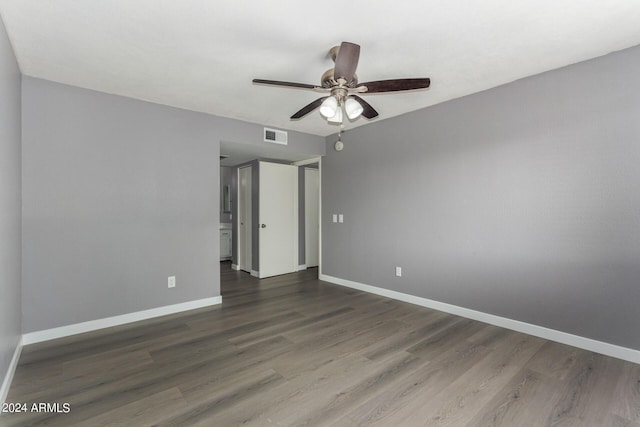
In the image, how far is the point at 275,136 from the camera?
4.24m

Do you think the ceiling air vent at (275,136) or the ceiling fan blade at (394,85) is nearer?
the ceiling fan blade at (394,85)

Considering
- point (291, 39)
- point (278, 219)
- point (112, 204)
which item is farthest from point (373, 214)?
point (112, 204)

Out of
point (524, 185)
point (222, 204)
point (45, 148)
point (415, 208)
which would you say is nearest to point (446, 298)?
point (415, 208)

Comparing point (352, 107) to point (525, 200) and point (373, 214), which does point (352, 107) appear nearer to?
point (525, 200)

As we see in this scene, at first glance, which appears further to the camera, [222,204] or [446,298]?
[222,204]

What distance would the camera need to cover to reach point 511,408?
5.76ft

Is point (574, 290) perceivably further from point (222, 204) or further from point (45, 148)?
point (222, 204)

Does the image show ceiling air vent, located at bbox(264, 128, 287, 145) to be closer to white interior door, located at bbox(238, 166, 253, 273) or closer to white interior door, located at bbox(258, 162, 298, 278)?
white interior door, located at bbox(258, 162, 298, 278)

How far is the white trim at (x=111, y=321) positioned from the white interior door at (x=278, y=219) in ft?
5.26

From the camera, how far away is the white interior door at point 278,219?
518 cm

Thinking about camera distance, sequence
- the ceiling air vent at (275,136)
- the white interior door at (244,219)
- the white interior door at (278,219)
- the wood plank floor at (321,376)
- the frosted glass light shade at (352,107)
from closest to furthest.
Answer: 1. the wood plank floor at (321,376)
2. the frosted glass light shade at (352,107)
3. the ceiling air vent at (275,136)
4. the white interior door at (278,219)
5. the white interior door at (244,219)

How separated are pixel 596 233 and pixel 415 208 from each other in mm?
1684

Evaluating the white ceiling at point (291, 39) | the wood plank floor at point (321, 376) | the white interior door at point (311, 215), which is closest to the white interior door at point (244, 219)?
the white interior door at point (311, 215)

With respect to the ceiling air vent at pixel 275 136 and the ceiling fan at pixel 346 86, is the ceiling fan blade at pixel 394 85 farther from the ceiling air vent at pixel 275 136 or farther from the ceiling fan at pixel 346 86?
the ceiling air vent at pixel 275 136
